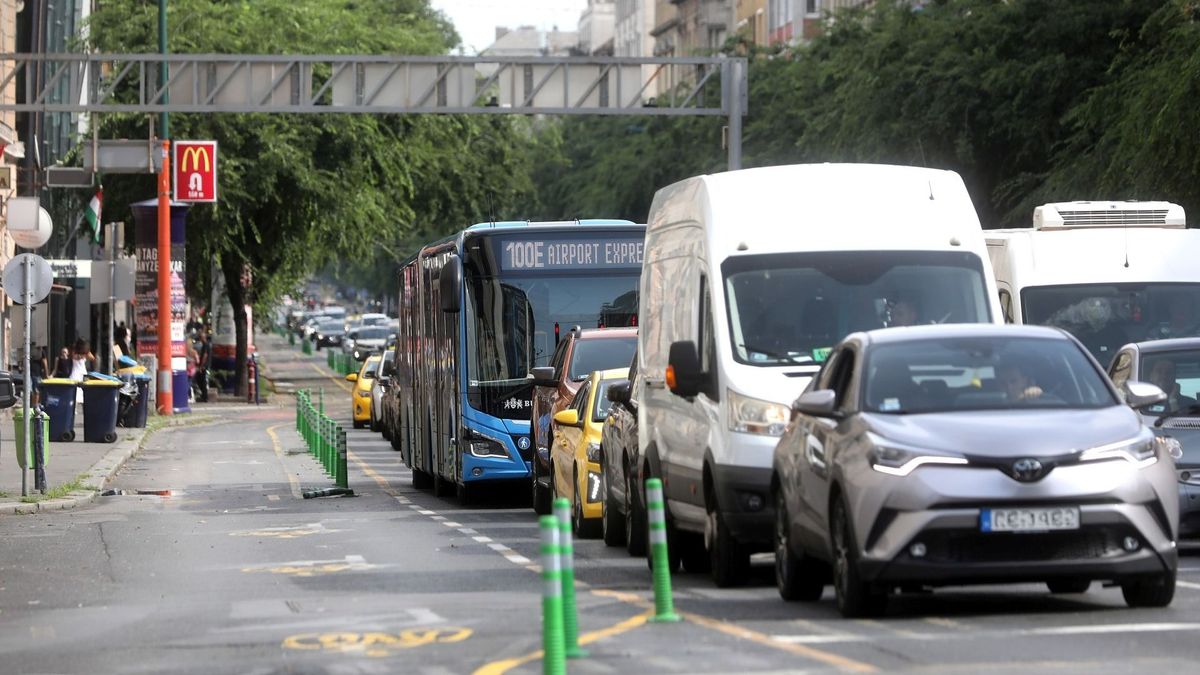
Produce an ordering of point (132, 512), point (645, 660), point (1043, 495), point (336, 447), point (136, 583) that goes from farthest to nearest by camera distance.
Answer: point (336, 447)
point (132, 512)
point (136, 583)
point (1043, 495)
point (645, 660)

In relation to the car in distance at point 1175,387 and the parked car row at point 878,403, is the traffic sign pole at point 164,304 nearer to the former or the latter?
the parked car row at point 878,403

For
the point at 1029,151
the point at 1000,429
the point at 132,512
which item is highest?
the point at 1029,151

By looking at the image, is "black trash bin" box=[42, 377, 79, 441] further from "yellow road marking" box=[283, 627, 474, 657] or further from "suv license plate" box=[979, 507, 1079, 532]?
"suv license plate" box=[979, 507, 1079, 532]

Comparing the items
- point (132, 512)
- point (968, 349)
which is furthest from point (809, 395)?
point (132, 512)

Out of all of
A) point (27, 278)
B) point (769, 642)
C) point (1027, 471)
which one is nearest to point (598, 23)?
point (27, 278)

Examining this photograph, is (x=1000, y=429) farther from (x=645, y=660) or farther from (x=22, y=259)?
(x=22, y=259)

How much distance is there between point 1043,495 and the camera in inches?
460

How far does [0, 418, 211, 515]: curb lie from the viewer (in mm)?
25141

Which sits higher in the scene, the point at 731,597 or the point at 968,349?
the point at 968,349

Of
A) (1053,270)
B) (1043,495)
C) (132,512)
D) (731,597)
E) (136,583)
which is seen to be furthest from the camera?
(132,512)

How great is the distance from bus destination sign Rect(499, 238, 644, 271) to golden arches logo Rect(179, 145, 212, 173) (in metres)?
29.7

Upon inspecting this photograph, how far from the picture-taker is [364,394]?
51.1m

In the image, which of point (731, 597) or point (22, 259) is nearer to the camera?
point (731, 597)

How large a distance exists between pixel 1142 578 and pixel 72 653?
5.23 meters
